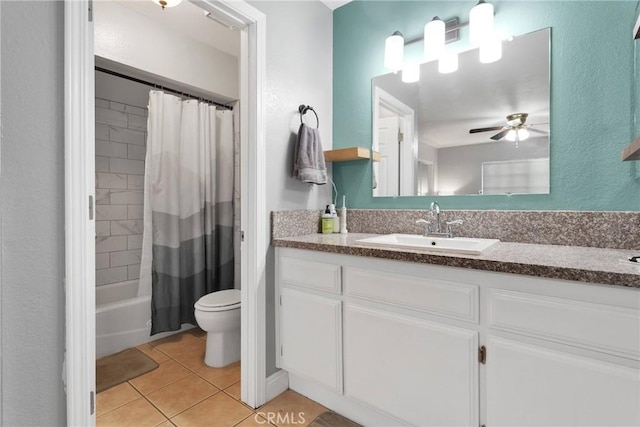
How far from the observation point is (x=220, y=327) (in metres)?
2.05

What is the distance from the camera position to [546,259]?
3.57 feet

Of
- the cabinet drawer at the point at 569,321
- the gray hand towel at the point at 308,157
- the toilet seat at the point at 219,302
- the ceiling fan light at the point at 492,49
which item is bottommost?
the toilet seat at the point at 219,302

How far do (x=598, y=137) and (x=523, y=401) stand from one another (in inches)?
45.5

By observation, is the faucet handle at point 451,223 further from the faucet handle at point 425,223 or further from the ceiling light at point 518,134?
the ceiling light at point 518,134

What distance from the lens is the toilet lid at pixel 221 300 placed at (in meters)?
2.08

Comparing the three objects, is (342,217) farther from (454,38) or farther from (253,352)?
(454,38)

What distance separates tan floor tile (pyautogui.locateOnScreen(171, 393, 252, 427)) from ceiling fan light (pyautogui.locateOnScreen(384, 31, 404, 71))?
2.11 meters

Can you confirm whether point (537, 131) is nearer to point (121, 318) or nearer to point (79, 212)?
point (79, 212)

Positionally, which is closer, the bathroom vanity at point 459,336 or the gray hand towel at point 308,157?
the bathroom vanity at point 459,336

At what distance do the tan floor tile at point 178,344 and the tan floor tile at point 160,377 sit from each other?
0.59 ft

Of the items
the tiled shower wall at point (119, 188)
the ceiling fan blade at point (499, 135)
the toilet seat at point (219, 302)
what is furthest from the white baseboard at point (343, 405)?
the tiled shower wall at point (119, 188)

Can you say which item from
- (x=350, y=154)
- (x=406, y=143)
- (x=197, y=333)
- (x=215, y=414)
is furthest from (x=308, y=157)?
(x=197, y=333)

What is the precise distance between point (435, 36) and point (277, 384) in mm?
2119

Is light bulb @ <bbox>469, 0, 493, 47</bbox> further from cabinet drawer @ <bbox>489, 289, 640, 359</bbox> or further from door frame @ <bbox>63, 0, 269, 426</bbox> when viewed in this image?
door frame @ <bbox>63, 0, 269, 426</bbox>
